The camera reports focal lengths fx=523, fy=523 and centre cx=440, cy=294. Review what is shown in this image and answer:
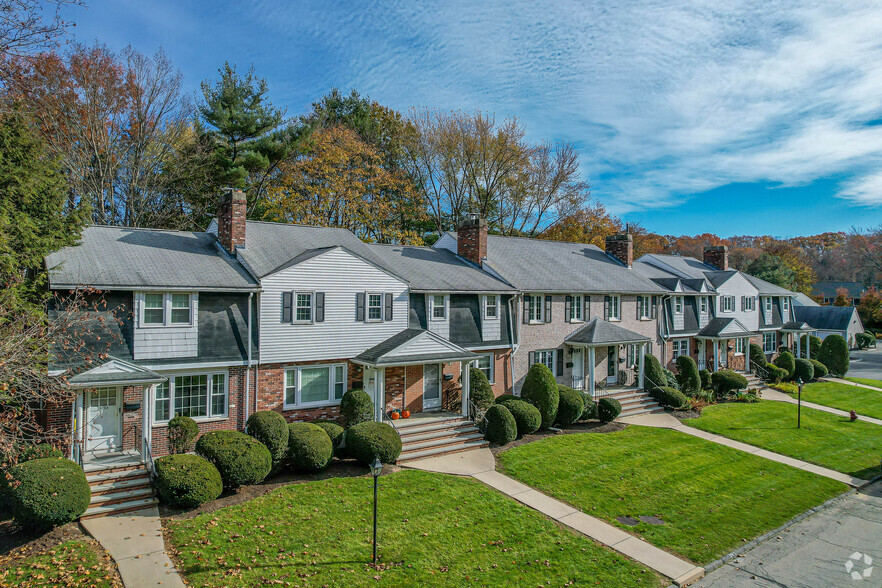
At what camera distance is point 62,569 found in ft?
33.5

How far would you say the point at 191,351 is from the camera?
1633 centimetres

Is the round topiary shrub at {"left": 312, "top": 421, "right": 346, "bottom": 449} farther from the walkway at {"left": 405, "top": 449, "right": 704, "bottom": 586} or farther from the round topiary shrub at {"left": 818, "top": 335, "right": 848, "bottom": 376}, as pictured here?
the round topiary shrub at {"left": 818, "top": 335, "right": 848, "bottom": 376}

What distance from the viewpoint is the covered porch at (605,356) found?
25.2 m

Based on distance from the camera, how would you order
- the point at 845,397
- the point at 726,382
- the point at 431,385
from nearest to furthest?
the point at 431,385
the point at 726,382
the point at 845,397

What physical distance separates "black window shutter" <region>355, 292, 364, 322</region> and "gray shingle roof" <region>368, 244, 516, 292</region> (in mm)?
1985

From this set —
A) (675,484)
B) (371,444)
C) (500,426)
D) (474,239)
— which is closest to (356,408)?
(371,444)

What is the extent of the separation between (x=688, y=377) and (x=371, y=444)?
62.6 ft

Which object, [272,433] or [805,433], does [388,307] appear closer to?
[272,433]

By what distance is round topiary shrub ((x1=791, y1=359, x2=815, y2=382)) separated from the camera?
3338 centimetres

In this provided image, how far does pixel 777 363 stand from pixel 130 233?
36.4 metres

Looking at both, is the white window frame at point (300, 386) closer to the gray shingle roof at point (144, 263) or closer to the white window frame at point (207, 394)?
the white window frame at point (207, 394)

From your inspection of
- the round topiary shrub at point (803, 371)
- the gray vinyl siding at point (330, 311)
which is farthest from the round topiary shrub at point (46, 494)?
the round topiary shrub at point (803, 371)

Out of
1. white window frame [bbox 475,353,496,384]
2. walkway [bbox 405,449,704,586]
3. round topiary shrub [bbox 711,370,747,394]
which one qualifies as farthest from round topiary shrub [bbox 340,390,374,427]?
round topiary shrub [bbox 711,370,747,394]

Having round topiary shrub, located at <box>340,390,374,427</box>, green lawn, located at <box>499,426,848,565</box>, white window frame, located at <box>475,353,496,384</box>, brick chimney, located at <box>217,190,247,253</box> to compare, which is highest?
brick chimney, located at <box>217,190,247,253</box>
